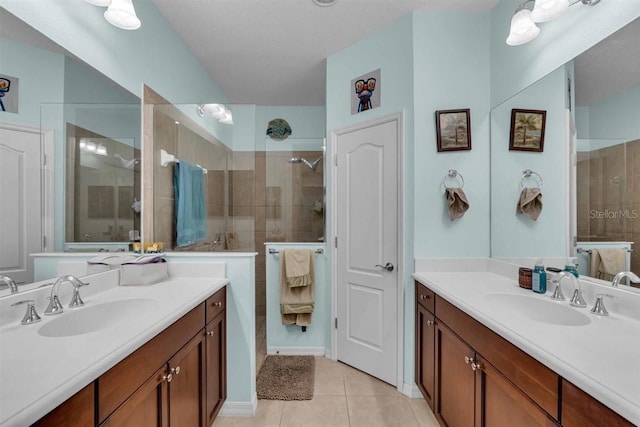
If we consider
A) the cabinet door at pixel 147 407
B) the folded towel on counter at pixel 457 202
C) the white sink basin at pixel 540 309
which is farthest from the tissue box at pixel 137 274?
the folded towel on counter at pixel 457 202

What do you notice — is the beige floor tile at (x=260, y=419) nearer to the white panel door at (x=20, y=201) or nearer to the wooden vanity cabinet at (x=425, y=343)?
the wooden vanity cabinet at (x=425, y=343)

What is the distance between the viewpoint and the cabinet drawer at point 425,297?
72.7 inches

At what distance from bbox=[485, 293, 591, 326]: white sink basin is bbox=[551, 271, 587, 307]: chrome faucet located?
0.11 feet

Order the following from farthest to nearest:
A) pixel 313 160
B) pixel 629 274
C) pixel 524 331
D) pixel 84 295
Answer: pixel 313 160 → pixel 84 295 → pixel 629 274 → pixel 524 331

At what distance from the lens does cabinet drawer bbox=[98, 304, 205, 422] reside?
33.3 inches

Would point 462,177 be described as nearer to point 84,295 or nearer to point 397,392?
point 397,392

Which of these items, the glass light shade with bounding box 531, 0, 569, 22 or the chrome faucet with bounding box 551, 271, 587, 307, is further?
the glass light shade with bounding box 531, 0, 569, 22

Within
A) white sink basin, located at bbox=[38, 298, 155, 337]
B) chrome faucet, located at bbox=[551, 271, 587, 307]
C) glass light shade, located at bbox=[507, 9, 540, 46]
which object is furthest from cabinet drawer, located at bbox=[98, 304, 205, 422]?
Answer: glass light shade, located at bbox=[507, 9, 540, 46]

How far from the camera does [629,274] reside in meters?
1.21

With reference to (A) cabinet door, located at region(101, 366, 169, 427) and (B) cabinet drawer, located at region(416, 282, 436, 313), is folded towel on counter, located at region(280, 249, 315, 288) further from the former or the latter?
(A) cabinet door, located at region(101, 366, 169, 427)

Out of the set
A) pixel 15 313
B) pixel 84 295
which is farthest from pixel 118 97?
pixel 15 313

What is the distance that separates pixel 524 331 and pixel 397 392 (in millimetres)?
1484

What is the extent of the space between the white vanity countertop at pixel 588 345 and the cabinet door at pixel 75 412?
4.06 feet

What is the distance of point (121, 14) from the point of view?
4.88ft
